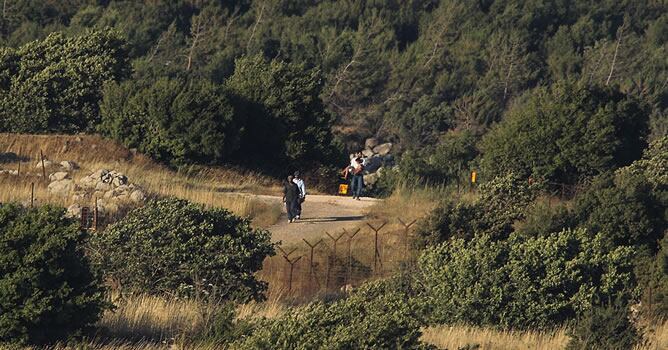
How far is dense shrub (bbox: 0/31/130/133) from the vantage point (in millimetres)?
39656

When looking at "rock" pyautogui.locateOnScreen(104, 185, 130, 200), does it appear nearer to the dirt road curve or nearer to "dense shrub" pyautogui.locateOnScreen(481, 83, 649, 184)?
the dirt road curve

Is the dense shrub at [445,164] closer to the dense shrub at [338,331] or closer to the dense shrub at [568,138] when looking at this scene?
the dense shrub at [568,138]

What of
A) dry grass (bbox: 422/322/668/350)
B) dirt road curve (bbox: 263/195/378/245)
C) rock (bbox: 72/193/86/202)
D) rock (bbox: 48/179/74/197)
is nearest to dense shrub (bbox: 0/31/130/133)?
dirt road curve (bbox: 263/195/378/245)

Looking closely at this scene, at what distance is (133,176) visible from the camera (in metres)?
32.9

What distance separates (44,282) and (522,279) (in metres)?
7.76

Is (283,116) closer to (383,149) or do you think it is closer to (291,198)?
(291,198)

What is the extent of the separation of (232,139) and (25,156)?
17.4 ft

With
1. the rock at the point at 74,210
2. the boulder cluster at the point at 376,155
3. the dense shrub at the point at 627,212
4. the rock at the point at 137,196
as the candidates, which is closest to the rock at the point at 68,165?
the rock at the point at 137,196

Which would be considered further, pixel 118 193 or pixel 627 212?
pixel 118 193

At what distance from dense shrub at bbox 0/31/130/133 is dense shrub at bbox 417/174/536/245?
52.7ft

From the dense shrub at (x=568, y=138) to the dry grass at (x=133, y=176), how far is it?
5.74 meters

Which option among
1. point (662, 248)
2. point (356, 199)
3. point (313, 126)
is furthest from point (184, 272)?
point (313, 126)

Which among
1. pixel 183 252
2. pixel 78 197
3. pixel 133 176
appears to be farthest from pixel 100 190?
pixel 183 252

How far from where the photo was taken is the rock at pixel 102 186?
29.5 m
